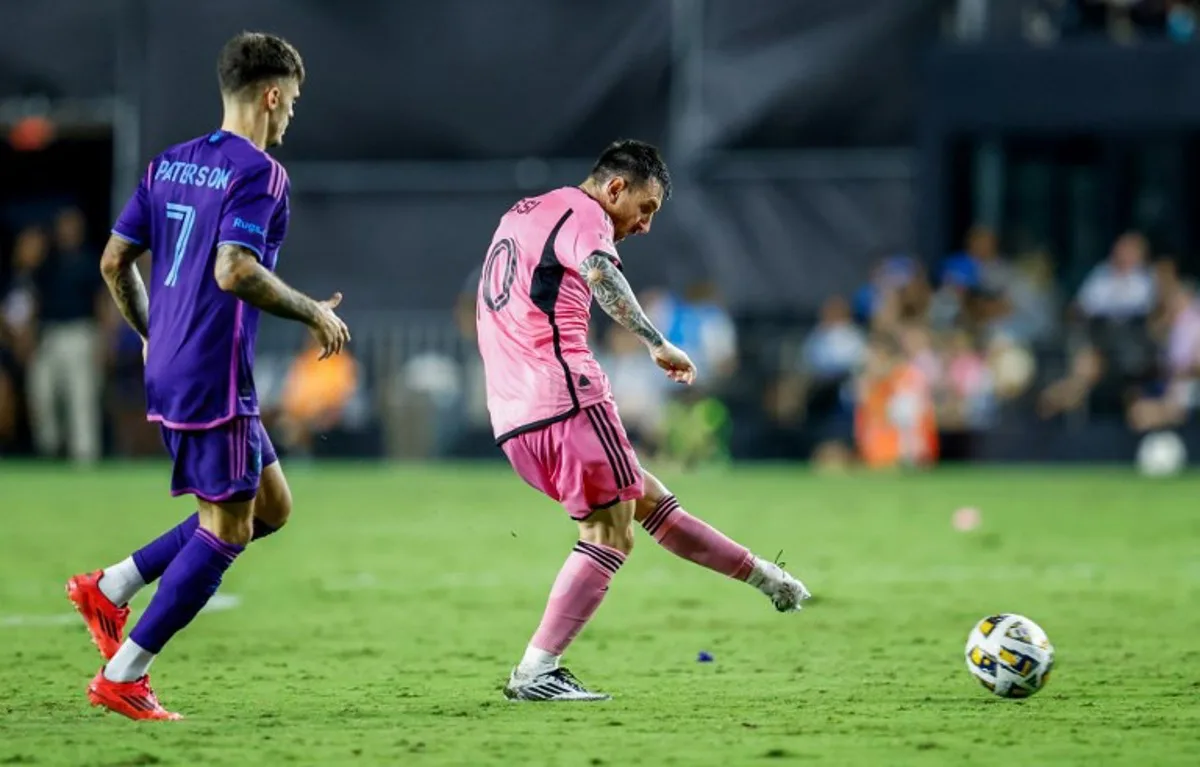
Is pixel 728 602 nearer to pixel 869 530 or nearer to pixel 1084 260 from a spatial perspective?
pixel 869 530

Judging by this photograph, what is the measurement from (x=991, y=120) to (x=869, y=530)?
9151 millimetres

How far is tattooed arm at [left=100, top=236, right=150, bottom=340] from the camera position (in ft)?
25.7

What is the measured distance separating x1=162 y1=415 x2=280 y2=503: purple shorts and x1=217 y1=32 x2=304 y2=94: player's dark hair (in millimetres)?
1137

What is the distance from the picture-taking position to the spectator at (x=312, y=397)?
24.4 m

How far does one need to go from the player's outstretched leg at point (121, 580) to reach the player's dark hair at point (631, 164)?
5.24ft

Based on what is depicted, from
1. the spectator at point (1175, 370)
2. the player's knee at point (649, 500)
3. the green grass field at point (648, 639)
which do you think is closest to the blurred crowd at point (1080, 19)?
the spectator at point (1175, 370)

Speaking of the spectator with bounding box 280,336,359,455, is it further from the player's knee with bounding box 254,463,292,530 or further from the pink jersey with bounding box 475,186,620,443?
the player's knee with bounding box 254,463,292,530

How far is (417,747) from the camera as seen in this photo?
7.02 metres

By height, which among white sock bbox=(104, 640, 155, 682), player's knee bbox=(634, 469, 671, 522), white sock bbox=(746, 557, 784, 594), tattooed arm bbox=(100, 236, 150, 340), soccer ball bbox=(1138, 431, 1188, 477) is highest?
soccer ball bbox=(1138, 431, 1188, 477)

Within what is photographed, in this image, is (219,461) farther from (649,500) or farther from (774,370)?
(774,370)

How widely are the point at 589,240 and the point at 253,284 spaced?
1.31 metres

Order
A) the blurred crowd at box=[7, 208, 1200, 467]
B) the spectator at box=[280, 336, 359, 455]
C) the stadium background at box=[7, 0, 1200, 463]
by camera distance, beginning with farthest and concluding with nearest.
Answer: the spectator at box=[280, 336, 359, 455] → the stadium background at box=[7, 0, 1200, 463] → the blurred crowd at box=[7, 208, 1200, 467]

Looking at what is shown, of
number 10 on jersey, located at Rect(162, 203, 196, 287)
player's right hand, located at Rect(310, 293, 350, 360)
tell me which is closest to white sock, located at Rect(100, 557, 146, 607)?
number 10 on jersey, located at Rect(162, 203, 196, 287)

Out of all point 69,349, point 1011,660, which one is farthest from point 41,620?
point 69,349
